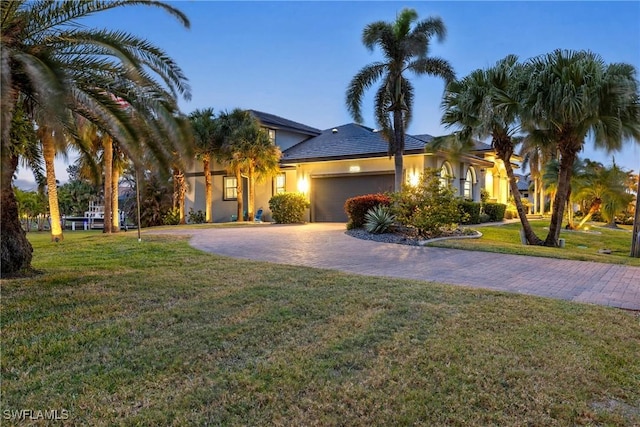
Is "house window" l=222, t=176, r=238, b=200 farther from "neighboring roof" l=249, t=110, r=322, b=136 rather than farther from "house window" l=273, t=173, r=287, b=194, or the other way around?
"neighboring roof" l=249, t=110, r=322, b=136

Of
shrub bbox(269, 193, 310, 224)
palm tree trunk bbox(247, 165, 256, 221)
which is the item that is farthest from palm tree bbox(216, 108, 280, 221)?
shrub bbox(269, 193, 310, 224)

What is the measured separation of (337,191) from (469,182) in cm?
808

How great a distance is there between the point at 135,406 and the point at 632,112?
1628 centimetres

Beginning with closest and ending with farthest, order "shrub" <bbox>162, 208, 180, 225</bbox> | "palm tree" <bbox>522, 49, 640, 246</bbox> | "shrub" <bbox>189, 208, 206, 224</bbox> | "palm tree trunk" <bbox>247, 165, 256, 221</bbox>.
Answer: "palm tree" <bbox>522, 49, 640, 246</bbox>, "palm tree trunk" <bbox>247, 165, 256, 221</bbox>, "shrub" <bbox>189, 208, 206, 224</bbox>, "shrub" <bbox>162, 208, 180, 225</bbox>

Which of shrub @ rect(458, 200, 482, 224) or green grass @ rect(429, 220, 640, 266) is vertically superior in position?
shrub @ rect(458, 200, 482, 224)

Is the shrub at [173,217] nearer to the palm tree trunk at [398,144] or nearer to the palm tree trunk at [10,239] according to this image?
the palm tree trunk at [398,144]

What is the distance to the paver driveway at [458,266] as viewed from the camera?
6805 millimetres

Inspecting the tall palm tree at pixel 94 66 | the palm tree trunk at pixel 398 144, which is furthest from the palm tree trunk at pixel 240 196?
the tall palm tree at pixel 94 66

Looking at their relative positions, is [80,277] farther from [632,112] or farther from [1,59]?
[632,112]

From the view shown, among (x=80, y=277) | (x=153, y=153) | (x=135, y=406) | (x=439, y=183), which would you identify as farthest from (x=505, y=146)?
(x=135, y=406)

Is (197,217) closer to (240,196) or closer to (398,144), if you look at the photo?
(240,196)

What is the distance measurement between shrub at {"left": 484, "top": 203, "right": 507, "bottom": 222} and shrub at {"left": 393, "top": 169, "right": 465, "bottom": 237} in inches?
426

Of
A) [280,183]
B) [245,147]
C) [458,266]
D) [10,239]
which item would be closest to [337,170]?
[280,183]

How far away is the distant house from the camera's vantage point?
20.5 m
